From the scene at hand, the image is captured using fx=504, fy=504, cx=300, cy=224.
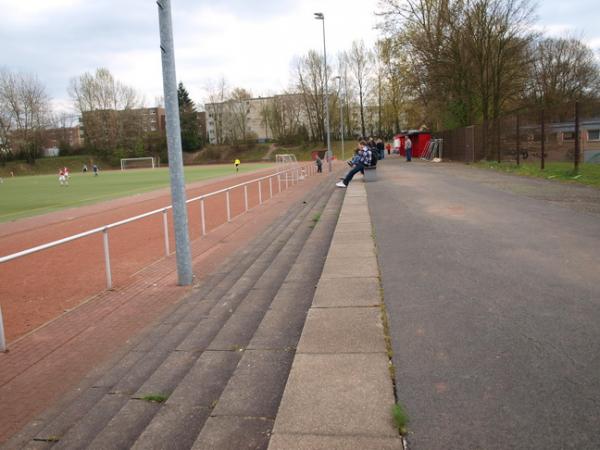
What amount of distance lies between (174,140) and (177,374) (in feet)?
11.8

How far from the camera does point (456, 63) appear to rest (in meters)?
31.2

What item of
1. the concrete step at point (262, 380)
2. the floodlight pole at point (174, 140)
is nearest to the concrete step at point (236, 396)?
the concrete step at point (262, 380)

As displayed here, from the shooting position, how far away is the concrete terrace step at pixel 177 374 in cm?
312

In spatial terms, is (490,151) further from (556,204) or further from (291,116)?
(291,116)

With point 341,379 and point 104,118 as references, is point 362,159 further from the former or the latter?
point 104,118

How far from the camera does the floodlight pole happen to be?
638 cm

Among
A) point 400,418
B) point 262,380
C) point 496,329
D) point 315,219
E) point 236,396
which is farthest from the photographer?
point 315,219

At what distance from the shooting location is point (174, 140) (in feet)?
21.8

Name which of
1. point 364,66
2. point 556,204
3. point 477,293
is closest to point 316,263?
point 477,293

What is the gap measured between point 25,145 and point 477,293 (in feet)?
289

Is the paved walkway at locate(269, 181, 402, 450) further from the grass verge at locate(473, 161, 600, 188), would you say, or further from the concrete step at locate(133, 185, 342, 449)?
the grass verge at locate(473, 161, 600, 188)

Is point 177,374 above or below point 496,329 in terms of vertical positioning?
below

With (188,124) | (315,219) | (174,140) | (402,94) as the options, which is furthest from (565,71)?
(188,124)

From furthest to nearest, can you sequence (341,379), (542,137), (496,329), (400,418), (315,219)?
1. (542,137)
2. (315,219)
3. (496,329)
4. (341,379)
5. (400,418)
